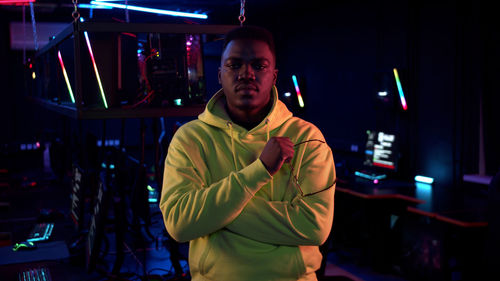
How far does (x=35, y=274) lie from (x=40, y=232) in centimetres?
94

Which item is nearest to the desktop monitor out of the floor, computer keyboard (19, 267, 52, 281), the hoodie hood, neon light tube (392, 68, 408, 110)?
neon light tube (392, 68, 408, 110)

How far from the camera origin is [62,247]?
9.72 ft

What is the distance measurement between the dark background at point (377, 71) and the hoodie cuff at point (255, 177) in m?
2.22

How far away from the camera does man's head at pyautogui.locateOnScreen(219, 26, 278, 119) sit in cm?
138

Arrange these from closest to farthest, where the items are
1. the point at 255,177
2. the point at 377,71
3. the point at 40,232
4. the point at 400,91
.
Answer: the point at 255,177, the point at 40,232, the point at 400,91, the point at 377,71

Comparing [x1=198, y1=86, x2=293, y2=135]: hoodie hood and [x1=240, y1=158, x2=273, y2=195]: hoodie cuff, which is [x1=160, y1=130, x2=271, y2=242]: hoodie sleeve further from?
[x1=198, y1=86, x2=293, y2=135]: hoodie hood

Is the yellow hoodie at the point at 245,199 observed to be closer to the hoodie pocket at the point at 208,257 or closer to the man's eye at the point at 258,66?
the hoodie pocket at the point at 208,257

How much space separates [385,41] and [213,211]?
5.36 m

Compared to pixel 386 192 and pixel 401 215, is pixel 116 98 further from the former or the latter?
pixel 401 215

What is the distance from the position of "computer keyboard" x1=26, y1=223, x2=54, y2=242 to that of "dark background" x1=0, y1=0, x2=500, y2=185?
1.59m

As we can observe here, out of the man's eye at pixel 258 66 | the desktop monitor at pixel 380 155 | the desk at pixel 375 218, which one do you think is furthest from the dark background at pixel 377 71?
the man's eye at pixel 258 66

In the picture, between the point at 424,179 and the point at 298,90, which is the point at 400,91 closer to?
the point at 424,179

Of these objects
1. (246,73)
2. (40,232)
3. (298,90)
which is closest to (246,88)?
(246,73)

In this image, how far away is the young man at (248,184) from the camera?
1333mm
